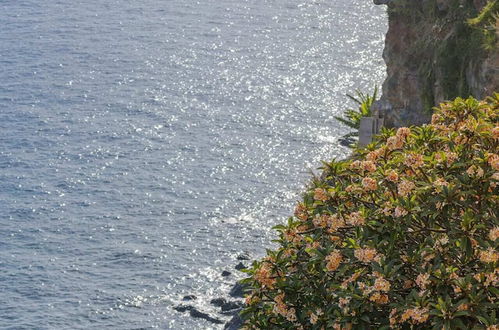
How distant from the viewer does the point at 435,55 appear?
127ft

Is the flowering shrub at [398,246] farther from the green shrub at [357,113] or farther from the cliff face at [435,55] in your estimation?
the green shrub at [357,113]

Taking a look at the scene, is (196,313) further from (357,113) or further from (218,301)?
(357,113)

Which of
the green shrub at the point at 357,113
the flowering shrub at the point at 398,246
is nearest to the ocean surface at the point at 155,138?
the green shrub at the point at 357,113

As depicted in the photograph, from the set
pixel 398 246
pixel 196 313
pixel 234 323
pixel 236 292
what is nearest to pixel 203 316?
pixel 196 313

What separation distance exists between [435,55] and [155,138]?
1193 inches

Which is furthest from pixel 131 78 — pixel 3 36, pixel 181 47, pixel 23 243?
pixel 23 243

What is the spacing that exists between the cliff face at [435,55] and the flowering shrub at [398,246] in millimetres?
18679

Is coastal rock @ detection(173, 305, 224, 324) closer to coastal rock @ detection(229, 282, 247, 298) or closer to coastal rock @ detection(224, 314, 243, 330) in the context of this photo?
coastal rock @ detection(224, 314, 243, 330)

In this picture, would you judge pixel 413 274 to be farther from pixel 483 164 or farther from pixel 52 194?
pixel 52 194

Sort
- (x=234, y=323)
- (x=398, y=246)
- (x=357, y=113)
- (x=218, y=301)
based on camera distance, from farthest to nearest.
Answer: (x=357, y=113) → (x=218, y=301) → (x=234, y=323) → (x=398, y=246)

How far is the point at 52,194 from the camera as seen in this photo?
57281mm

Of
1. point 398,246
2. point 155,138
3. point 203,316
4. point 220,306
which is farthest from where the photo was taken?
point 155,138

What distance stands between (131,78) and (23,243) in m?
26.5

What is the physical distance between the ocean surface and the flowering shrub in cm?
2902
